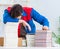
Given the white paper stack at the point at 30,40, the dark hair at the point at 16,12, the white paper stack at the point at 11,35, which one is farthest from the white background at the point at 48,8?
the white paper stack at the point at 11,35

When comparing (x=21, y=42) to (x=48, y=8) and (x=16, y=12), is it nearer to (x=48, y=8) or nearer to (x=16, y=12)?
(x=16, y=12)

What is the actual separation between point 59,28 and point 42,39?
2.08 metres

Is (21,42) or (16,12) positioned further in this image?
(16,12)

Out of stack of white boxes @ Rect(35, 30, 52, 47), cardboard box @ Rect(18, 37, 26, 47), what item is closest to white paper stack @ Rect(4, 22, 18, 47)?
cardboard box @ Rect(18, 37, 26, 47)

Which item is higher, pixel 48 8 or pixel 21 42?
pixel 48 8

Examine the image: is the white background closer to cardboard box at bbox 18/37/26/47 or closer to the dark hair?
the dark hair

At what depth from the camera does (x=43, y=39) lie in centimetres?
145

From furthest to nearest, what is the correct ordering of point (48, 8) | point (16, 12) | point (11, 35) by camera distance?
point (48, 8), point (16, 12), point (11, 35)

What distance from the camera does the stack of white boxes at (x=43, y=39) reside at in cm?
145

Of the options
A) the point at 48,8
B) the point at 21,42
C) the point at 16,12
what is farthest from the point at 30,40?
the point at 48,8

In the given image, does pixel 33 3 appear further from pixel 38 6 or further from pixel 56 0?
pixel 56 0

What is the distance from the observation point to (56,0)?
3.52 m

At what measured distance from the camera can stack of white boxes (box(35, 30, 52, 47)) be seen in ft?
4.76

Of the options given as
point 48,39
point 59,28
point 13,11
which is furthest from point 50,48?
point 59,28
